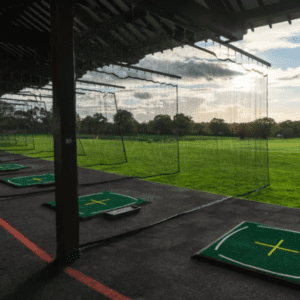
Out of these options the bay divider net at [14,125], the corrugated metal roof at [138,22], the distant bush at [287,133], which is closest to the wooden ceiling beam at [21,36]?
the corrugated metal roof at [138,22]

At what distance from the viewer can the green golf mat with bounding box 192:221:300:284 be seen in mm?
2561

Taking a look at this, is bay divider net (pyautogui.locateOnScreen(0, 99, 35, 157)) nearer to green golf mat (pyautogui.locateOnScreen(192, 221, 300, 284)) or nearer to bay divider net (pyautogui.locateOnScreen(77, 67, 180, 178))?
bay divider net (pyautogui.locateOnScreen(77, 67, 180, 178))

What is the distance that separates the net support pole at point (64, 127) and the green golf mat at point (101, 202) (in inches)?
53.6

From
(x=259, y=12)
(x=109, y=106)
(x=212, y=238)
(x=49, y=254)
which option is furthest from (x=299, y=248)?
(x=109, y=106)

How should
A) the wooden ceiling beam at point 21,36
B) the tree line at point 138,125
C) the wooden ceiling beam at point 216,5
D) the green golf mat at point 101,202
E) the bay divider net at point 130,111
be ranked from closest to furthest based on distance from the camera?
the wooden ceiling beam at point 216,5, the green golf mat at point 101,202, the wooden ceiling beam at point 21,36, the tree line at point 138,125, the bay divider net at point 130,111

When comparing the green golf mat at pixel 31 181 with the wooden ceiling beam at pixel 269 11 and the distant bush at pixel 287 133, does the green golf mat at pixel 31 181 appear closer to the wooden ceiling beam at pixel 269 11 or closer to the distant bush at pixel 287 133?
the wooden ceiling beam at pixel 269 11

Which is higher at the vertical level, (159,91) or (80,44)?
(80,44)

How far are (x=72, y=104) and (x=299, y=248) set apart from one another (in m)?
2.78

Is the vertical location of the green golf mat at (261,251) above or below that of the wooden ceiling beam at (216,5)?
below

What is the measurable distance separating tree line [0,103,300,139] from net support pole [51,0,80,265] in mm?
310

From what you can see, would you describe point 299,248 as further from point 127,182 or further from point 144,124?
point 144,124

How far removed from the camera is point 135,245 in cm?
318

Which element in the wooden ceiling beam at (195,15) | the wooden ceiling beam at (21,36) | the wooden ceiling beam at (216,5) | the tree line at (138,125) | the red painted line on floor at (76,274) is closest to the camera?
the red painted line on floor at (76,274)

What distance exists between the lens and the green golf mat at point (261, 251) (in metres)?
2.56
